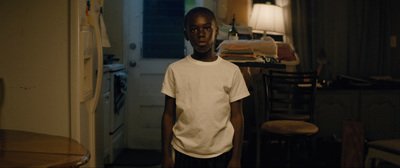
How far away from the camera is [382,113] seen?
3.84 m

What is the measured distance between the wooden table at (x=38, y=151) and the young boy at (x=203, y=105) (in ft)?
1.34

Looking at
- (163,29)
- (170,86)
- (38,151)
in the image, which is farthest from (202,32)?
(163,29)

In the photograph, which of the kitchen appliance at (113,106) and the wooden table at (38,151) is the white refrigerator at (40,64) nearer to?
the wooden table at (38,151)

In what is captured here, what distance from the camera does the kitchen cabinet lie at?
3.73 metres

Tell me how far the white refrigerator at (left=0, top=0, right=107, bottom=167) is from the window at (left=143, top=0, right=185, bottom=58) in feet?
6.94

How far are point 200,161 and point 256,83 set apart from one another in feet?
5.74

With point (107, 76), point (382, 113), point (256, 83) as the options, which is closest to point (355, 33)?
point (382, 113)

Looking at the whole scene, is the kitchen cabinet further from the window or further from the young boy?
the young boy

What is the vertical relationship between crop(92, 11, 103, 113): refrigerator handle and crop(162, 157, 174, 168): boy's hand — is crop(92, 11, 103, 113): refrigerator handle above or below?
above

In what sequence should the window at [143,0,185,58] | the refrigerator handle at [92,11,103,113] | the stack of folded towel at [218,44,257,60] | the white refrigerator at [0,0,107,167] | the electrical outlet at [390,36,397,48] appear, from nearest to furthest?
the white refrigerator at [0,0,107,167], the refrigerator handle at [92,11,103,113], the stack of folded towel at [218,44,257,60], the window at [143,0,185,58], the electrical outlet at [390,36,397,48]

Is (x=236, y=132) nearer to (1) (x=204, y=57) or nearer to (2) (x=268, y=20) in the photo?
(1) (x=204, y=57)

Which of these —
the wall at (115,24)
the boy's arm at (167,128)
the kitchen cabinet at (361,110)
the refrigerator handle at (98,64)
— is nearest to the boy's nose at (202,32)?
the boy's arm at (167,128)

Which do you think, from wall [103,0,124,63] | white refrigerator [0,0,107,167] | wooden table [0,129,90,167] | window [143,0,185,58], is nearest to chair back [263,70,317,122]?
white refrigerator [0,0,107,167]

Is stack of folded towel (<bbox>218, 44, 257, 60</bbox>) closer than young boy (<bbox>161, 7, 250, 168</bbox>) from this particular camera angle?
No
